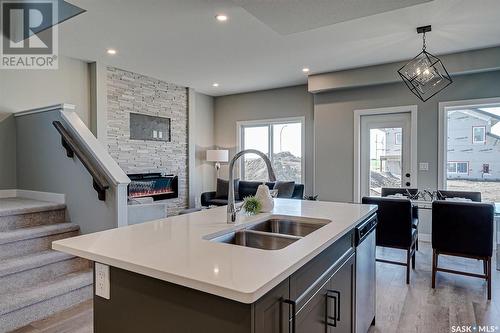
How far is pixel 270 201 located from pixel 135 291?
3.90 feet

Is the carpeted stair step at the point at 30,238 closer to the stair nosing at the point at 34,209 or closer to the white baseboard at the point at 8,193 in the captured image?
the stair nosing at the point at 34,209

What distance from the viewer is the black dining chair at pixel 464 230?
2.87 meters

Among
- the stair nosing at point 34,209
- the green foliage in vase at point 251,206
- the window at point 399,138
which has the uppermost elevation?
the window at point 399,138

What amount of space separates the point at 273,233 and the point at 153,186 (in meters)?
4.52

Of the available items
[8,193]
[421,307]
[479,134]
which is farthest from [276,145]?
[8,193]

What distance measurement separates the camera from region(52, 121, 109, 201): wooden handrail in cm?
283

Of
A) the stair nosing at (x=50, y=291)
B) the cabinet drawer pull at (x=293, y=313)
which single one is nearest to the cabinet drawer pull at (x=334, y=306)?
the cabinet drawer pull at (x=293, y=313)

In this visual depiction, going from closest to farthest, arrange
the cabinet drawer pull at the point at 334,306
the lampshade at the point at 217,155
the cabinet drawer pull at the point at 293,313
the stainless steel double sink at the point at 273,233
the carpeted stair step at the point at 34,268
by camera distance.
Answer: the cabinet drawer pull at the point at 293,313, the cabinet drawer pull at the point at 334,306, the stainless steel double sink at the point at 273,233, the carpeted stair step at the point at 34,268, the lampshade at the point at 217,155

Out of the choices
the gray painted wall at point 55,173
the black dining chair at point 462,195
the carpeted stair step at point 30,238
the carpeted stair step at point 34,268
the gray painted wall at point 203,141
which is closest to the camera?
the carpeted stair step at point 34,268

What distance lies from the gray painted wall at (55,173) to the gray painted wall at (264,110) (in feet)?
14.1

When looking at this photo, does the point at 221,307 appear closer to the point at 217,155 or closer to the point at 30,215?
the point at 30,215

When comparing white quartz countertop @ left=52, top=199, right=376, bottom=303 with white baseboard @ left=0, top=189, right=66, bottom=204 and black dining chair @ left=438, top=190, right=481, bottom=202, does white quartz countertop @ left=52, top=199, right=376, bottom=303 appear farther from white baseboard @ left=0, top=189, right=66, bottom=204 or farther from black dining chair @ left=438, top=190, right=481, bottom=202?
black dining chair @ left=438, top=190, right=481, bottom=202

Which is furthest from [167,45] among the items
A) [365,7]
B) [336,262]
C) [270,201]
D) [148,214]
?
[336,262]

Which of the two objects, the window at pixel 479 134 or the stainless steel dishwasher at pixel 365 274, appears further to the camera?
the window at pixel 479 134
